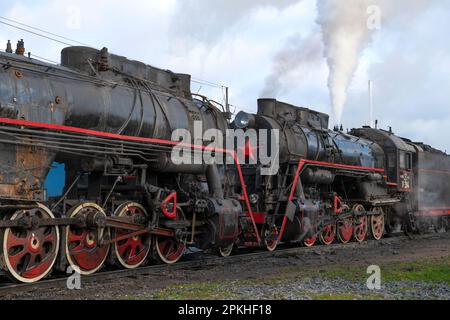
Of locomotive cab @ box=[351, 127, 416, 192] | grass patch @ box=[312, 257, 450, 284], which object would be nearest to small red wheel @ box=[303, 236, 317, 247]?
grass patch @ box=[312, 257, 450, 284]

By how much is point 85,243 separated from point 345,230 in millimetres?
10172

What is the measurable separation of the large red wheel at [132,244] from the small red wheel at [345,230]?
8166 millimetres

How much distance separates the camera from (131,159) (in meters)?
10.0

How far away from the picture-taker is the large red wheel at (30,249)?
25.5 feet

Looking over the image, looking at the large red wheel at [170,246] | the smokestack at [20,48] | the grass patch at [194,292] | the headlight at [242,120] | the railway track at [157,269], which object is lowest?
the railway track at [157,269]

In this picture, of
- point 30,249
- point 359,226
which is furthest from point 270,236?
point 30,249

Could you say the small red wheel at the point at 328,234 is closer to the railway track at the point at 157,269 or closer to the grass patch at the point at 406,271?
the railway track at the point at 157,269

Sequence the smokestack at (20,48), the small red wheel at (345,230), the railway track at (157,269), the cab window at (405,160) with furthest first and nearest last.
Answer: the cab window at (405,160), the small red wheel at (345,230), the smokestack at (20,48), the railway track at (157,269)

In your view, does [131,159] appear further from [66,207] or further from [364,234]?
[364,234]

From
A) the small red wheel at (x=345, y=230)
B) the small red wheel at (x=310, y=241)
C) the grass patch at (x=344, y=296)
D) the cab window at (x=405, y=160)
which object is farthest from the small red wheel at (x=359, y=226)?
the grass patch at (x=344, y=296)

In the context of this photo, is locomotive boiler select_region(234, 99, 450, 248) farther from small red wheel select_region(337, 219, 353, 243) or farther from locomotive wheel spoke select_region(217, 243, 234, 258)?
locomotive wheel spoke select_region(217, 243, 234, 258)

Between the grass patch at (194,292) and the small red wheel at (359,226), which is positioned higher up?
the small red wheel at (359,226)

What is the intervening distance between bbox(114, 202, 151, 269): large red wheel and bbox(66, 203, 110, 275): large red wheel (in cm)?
44
